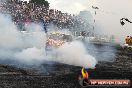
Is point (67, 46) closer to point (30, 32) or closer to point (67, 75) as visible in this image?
point (67, 75)

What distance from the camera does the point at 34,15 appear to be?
53.6 m

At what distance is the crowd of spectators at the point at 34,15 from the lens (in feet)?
148

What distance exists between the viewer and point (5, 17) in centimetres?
2591

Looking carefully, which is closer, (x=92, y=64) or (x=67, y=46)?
(x=92, y=64)

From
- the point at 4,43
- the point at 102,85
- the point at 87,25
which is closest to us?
the point at 102,85

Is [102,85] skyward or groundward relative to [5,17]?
groundward

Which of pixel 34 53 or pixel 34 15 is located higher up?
pixel 34 15

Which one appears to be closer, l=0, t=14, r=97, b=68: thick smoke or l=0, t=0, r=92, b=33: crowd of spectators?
l=0, t=14, r=97, b=68: thick smoke

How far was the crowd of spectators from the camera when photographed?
45.0 m

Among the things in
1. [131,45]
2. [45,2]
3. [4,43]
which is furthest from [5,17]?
[45,2]

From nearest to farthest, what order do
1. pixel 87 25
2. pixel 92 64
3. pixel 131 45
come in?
pixel 92 64 → pixel 131 45 → pixel 87 25

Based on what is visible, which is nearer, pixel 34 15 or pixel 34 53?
pixel 34 53

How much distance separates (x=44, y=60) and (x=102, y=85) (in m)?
7.16

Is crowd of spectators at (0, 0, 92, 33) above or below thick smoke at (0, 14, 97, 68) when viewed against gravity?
above
